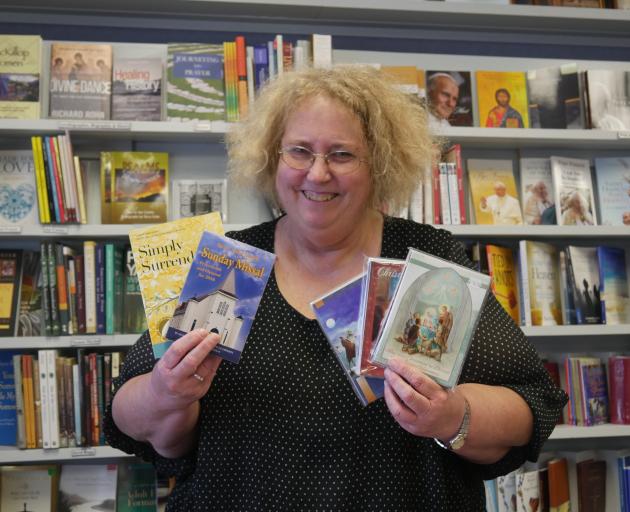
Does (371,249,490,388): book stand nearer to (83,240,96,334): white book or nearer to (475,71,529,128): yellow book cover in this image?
(83,240,96,334): white book

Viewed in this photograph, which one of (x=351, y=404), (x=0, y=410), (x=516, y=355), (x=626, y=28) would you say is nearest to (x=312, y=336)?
(x=351, y=404)

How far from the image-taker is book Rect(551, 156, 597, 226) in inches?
121

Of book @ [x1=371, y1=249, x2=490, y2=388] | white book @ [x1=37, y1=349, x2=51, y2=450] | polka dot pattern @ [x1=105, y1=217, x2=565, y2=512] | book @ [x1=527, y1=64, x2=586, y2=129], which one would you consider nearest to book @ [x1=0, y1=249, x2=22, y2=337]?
white book @ [x1=37, y1=349, x2=51, y2=450]

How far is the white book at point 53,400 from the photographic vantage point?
255cm

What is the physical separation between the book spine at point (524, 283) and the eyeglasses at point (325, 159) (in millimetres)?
1719

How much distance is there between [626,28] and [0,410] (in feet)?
11.4

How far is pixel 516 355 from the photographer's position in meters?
1.40

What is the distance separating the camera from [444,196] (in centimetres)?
289

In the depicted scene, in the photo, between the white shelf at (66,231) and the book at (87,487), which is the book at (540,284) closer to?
the white shelf at (66,231)

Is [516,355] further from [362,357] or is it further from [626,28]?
[626,28]

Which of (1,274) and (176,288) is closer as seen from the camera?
(176,288)

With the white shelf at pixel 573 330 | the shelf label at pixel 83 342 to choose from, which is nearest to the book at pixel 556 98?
the white shelf at pixel 573 330

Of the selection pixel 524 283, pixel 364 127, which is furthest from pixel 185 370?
pixel 524 283

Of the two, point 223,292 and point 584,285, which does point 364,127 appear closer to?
point 223,292
